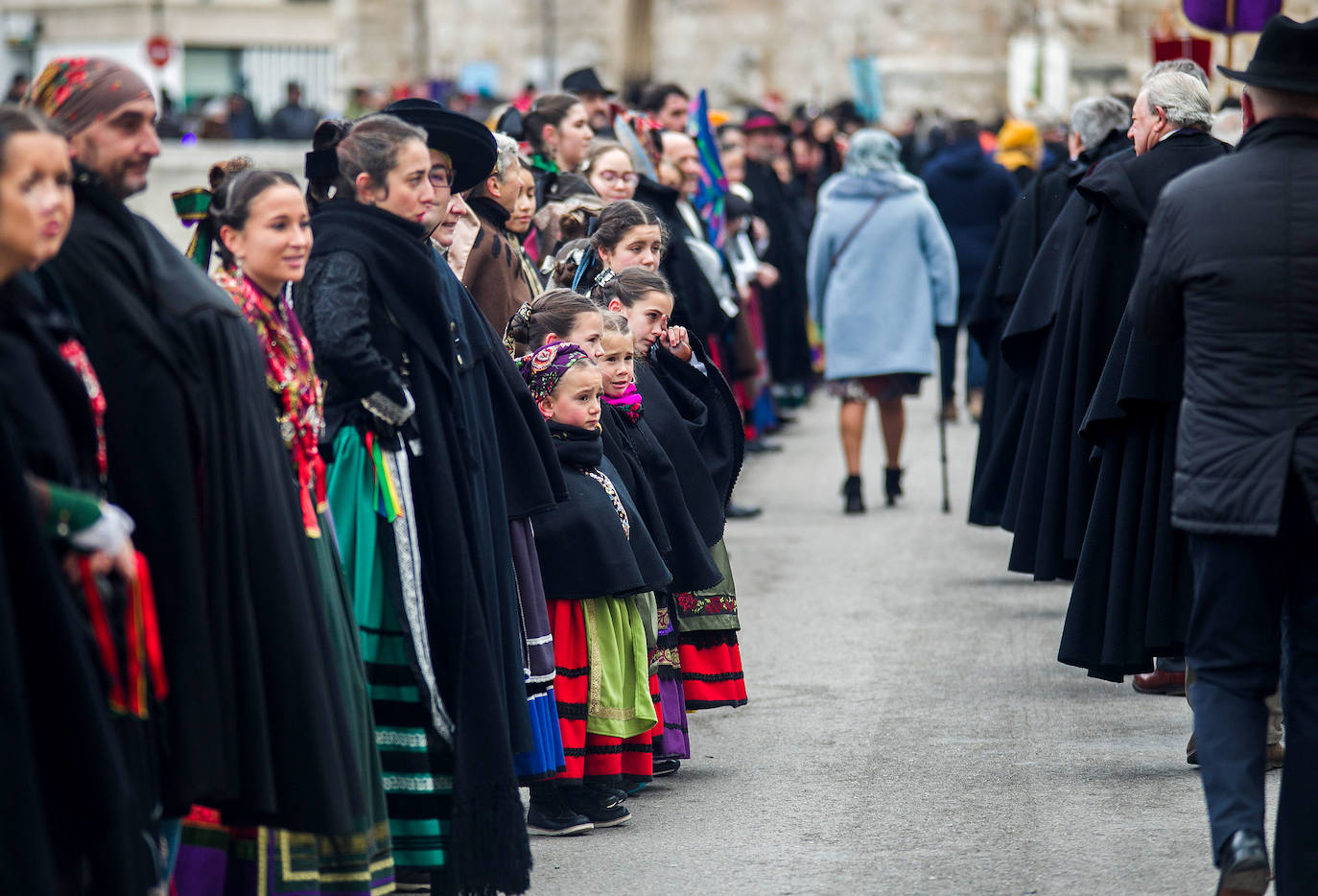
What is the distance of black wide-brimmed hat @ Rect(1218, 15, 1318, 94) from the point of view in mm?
4551

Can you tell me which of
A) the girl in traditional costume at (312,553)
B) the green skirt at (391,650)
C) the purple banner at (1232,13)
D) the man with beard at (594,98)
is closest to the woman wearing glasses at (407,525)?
the green skirt at (391,650)

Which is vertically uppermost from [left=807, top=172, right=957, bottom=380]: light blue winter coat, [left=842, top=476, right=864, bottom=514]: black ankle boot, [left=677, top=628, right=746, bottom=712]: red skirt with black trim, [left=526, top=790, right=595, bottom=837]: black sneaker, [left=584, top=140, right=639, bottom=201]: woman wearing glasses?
[left=584, top=140, right=639, bottom=201]: woman wearing glasses

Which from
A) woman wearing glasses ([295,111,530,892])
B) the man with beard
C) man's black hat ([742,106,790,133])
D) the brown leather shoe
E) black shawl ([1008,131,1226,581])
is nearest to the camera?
woman wearing glasses ([295,111,530,892])

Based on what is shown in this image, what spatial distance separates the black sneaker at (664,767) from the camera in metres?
6.38

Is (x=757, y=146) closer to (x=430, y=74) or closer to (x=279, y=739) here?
(x=279, y=739)

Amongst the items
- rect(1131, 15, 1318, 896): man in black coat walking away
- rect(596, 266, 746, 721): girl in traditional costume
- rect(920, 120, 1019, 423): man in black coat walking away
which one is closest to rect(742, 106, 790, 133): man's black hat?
rect(920, 120, 1019, 423): man in black coat walking away

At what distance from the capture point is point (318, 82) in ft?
145

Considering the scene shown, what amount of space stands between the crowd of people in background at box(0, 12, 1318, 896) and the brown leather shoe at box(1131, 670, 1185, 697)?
12mm

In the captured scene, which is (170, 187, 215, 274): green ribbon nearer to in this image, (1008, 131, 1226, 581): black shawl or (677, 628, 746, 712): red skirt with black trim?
(677, 628, 746, 712): red skirt with black trim

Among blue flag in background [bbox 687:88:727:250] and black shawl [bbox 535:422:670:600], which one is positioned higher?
blue flag in background [bbox 687:88:727:250]

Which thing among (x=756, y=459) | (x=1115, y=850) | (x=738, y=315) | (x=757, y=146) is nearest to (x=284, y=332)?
(x=1115, y=850)

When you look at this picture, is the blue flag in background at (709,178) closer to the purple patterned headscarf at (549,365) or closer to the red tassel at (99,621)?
the purple patterned headscarf at (549,365)

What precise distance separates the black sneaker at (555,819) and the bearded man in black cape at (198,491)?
172 cm

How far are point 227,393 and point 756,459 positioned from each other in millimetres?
9606
